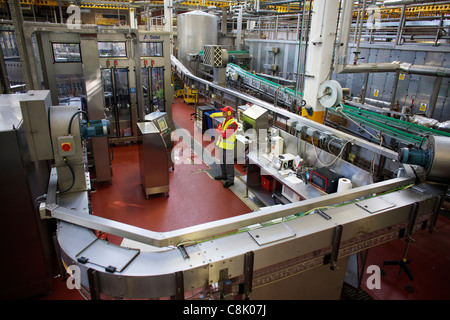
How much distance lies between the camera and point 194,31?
12352 millimetres

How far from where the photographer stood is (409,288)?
3.71 metres

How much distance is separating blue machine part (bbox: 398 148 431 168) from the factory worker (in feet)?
10.7

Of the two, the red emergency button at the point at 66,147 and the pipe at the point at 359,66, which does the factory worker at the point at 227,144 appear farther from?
the red emergency button at the point at 66,147

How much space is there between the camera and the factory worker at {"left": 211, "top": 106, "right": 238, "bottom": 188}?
19.1 feet

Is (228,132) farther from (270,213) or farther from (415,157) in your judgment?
(270,213)

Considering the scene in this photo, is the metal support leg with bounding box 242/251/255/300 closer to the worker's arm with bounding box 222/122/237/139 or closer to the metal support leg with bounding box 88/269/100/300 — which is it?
the metal support leg with bounding box 88/269/100/300

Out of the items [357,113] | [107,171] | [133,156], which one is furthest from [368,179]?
[133,156]

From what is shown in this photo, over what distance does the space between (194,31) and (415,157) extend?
11.1 m

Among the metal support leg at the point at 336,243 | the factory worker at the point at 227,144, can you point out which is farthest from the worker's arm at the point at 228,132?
the metal support leg at the point at 336,243

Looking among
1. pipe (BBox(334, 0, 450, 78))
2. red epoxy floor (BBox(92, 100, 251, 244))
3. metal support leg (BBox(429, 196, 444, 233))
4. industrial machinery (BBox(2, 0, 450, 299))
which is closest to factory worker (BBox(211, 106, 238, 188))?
red epoxy floor (BBox(92, 100, 251, 244))

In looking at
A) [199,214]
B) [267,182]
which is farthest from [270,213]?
[267,182]

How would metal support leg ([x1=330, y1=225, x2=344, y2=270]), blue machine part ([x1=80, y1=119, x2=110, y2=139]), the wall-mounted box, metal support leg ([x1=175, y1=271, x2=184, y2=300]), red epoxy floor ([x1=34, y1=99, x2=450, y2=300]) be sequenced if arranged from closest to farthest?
metal support leg ([x1=175, y1=271, x2=184, y2=300]), metal support leg ([x1=330, y1=225, x2=344, y2=270]), the wall-mounted box, blue machine part ([x1=80, y1=119, x2=110, y2=139]), red epoxy floor ([x1=34, y1=99, x2=450, y2=300])

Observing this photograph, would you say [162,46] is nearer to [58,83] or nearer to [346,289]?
[58,83]

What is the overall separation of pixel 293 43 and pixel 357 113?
6883mm
